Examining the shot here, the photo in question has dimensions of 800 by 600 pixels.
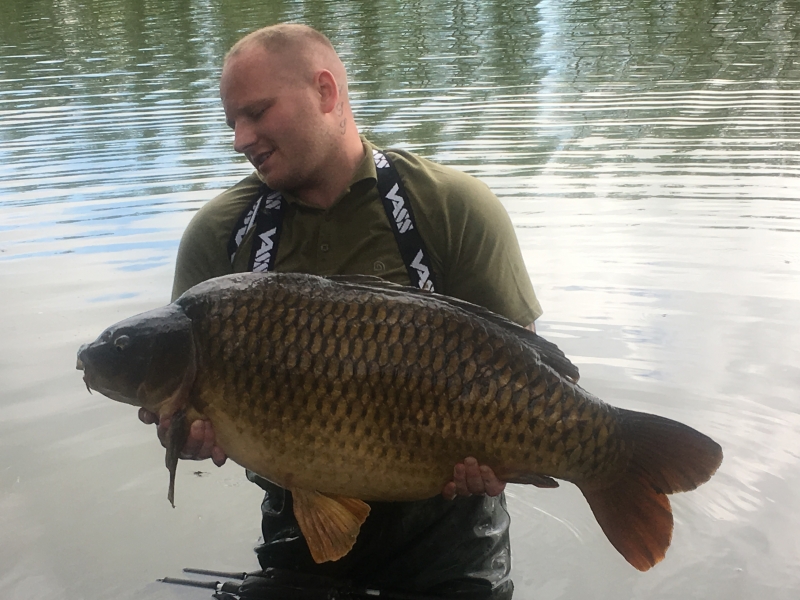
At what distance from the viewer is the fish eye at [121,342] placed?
1.92 meters

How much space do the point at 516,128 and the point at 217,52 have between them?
562 cm

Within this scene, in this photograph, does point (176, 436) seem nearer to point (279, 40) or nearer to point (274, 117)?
point (274, 117)

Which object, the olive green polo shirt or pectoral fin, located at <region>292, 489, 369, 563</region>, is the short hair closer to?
the olive green polo shirt

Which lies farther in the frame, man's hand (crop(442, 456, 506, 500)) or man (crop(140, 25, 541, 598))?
man (crop(140, 25, 541, 598))

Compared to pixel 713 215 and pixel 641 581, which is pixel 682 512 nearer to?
pixel 641 581

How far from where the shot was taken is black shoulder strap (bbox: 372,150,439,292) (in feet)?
7.13

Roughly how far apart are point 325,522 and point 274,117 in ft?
3.09

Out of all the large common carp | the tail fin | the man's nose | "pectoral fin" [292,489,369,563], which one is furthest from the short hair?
the tail fin

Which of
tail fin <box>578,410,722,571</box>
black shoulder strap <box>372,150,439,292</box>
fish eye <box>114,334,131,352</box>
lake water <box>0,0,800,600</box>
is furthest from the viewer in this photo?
lake water <box>0,0,800,600</box>

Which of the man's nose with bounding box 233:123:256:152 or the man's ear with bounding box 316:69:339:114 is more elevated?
the man's ear with bounding box 316:69:339:114

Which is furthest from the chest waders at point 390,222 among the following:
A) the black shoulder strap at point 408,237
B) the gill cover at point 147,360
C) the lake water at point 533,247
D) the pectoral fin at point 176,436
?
the lake water at point 533,247

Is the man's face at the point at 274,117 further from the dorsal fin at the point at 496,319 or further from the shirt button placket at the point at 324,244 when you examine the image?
the dorsal fin at the point at 496,319

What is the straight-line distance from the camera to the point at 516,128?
812 cm

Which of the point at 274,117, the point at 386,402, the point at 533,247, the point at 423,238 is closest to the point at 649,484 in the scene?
the point at 386,402
